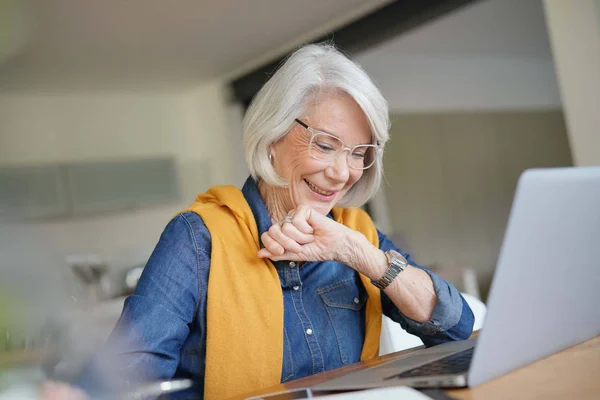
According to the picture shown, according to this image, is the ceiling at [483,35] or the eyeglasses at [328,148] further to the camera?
the ceiling at [483,35]

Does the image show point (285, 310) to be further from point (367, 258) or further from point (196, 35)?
point (196, 35)

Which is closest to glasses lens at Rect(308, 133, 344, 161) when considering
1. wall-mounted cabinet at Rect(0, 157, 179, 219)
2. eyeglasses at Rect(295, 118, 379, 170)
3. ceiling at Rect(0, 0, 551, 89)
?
eyeglasses at Rect(295, 118, 379, 170)

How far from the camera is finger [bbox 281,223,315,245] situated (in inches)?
46.7

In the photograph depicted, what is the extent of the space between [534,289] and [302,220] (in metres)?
0.48

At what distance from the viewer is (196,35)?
472 cm

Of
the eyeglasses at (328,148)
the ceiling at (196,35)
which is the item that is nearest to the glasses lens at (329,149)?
the eyeglasses at (328,148)

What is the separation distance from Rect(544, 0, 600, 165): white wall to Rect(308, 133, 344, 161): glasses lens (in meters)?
2.38

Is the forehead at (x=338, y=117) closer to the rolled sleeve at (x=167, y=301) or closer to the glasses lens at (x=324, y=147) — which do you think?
the glasses lens at (x=324, y=147)

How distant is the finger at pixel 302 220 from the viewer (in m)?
1.19

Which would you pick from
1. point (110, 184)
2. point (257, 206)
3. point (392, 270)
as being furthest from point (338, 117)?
point (110, 184)

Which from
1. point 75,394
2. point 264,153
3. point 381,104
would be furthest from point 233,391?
point 75,394

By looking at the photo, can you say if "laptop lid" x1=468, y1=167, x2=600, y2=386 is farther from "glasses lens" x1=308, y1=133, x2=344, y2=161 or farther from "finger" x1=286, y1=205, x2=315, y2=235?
"glasses lens" x1=308, y1=133, x2=344, y2=161

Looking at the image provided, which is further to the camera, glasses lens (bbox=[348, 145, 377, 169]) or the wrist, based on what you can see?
glasses lens (bbox=[348, 145, 377, 169])

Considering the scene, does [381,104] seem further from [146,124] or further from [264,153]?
[146,124]
